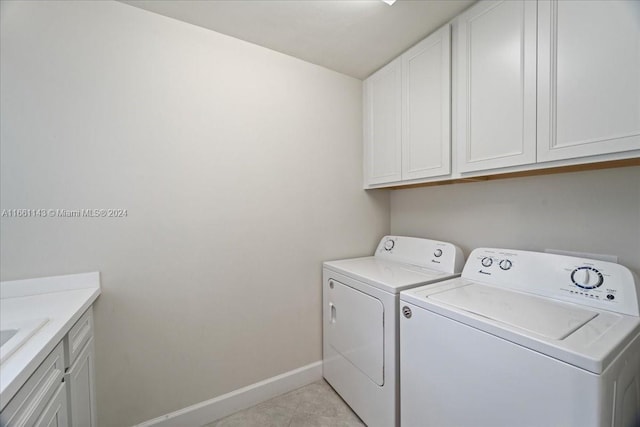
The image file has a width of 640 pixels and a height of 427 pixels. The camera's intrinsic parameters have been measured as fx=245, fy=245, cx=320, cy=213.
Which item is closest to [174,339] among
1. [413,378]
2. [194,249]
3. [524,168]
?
[194,249]

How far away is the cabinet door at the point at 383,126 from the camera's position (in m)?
1.86

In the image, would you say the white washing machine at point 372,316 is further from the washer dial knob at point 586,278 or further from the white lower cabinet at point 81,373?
the white lower cabinet at point 81,373

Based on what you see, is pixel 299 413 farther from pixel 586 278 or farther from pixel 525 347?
pixel 586 278

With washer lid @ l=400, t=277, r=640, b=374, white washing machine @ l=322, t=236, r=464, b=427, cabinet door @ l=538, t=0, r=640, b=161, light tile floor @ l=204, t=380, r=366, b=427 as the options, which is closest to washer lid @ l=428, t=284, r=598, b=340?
washer lid @ l=400, t=277, r=640, b=374

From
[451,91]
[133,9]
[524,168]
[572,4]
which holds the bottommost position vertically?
[524,168]

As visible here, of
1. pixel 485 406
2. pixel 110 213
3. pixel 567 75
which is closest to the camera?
pixel 485 406

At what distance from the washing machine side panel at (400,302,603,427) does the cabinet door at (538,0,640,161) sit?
2.81 feet

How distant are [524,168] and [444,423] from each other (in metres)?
1.24

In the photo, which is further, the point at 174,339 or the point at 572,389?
the point at 174,339

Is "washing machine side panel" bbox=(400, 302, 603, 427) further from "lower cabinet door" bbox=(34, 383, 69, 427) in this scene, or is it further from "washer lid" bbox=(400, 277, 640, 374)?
"lower cabinet door" bbox=(34, 383, 69, 427)

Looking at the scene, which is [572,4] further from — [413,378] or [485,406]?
[413,378]

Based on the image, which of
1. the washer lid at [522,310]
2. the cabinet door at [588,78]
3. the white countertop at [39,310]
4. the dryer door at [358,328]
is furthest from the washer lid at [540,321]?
the white countertop at [39,310]

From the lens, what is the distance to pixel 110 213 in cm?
135

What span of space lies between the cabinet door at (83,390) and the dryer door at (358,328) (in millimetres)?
1376
